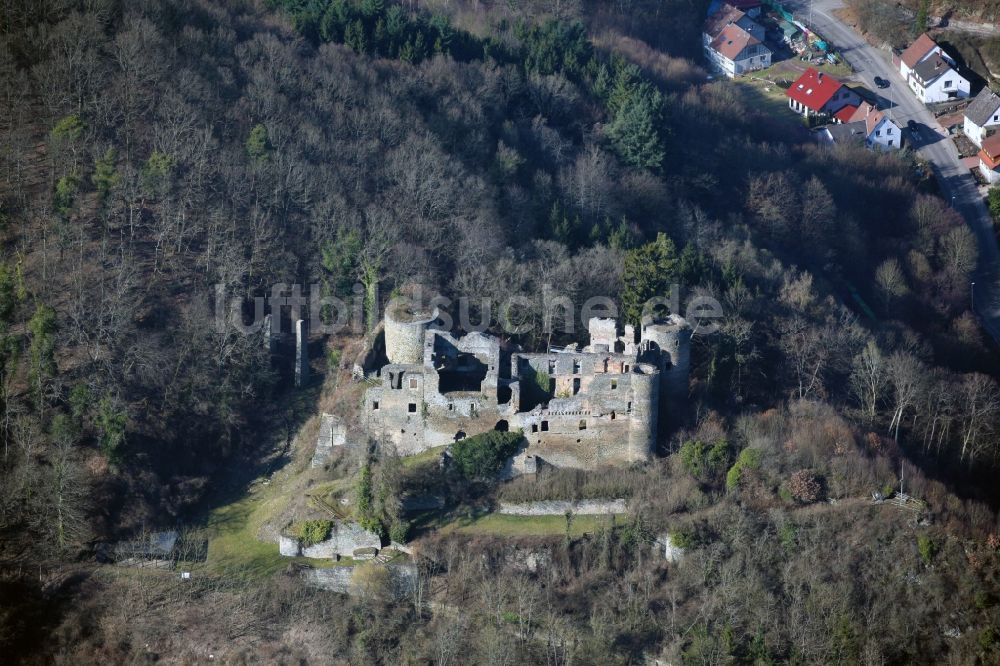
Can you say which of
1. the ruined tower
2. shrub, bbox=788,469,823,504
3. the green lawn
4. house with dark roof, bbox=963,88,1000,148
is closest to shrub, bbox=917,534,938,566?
shrub, bbox=788,469,823,504

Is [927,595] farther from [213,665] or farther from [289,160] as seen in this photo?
[289,160]

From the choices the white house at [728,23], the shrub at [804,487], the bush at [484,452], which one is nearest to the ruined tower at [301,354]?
the bush at [484,452]

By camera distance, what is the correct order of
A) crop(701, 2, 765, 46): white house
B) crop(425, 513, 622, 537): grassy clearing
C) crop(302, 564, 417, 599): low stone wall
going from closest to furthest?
crop(302, 564, 417, 599): low stone wall → crop(425, 513, 622, 537): grassy clearing → crop(701, 2, 765, 46): white house

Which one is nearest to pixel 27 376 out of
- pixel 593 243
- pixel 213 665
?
pixel 213 665

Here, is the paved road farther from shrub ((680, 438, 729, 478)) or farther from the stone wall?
the stone wall

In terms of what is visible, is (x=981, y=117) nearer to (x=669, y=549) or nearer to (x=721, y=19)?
(x=721, y=19)

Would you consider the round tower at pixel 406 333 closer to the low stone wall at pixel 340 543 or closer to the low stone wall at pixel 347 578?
the low stone wall at pixel 340 543
